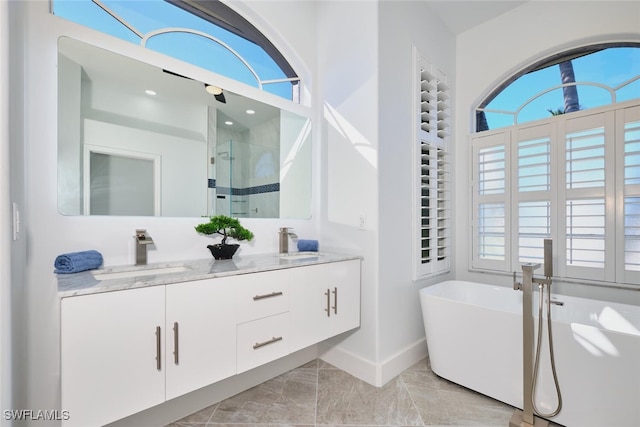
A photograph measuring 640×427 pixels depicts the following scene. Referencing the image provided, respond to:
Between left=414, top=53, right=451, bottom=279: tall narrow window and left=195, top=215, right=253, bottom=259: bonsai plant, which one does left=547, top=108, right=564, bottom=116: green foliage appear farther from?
left=195, top=215, right=253, bottom=259: bonsai plant

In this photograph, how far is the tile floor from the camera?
1.64 m

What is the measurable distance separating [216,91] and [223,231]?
0.99 metres

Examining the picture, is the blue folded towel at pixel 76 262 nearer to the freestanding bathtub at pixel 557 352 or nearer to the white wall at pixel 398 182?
the white wall at pixel 398 182

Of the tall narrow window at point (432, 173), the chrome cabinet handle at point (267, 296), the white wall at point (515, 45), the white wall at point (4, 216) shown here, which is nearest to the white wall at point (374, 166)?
the tall narrow window at point (432, 173)

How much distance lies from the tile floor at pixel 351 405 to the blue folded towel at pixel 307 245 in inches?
37.2

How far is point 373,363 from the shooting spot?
2.02 m

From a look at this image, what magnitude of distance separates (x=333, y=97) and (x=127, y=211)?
5.67ft

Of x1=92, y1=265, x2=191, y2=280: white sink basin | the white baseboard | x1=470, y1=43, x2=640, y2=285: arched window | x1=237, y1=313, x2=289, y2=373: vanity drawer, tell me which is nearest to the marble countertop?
x1=92, y1=265, x2=191, y2=280: white sink basin

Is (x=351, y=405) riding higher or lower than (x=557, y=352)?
lower

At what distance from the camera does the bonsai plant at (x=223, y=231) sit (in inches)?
70.6

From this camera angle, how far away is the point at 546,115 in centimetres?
241

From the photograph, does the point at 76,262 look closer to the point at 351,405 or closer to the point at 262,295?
the point at 262,295

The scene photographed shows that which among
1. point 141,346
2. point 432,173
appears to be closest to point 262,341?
point 141,346

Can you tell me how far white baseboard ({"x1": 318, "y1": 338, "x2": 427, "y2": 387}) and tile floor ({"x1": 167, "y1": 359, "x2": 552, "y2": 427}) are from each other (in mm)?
46
